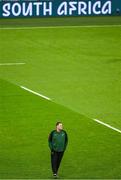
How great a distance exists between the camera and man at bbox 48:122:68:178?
A: 28.7 meters

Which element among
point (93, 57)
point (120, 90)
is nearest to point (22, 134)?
point (120, 90)

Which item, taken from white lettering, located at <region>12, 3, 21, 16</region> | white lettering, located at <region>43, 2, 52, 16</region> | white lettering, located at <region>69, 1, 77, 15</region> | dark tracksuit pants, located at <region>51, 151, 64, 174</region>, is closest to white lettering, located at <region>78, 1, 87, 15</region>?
white lettering, located at <region>69, 1, 77, 15</region>

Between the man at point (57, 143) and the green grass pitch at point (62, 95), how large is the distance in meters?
0.75

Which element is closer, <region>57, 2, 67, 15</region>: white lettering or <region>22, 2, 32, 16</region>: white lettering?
<region>22, 2, 32, 16</region>: white lettering

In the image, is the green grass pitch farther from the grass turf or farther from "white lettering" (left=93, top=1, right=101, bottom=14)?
"white lettering" (left=93, top=1, right=101, bottom=14)

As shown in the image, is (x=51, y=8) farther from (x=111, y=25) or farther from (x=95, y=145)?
(x=95, y=145)

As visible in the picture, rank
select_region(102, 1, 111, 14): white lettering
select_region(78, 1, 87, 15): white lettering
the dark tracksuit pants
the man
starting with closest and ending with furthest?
the man
the dark tracksuit pants
select_region(78, 1, 87, 15): white lettering
select_region(102, 1, 111, 14): white lettering

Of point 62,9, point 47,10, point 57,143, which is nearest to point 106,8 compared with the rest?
point 62,9

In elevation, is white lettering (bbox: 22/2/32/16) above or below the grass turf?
below

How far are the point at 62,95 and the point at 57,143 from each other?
1255 cm

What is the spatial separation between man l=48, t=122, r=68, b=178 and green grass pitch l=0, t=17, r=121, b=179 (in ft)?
2.46

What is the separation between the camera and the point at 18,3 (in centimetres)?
5938

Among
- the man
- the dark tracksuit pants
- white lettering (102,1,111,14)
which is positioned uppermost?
the man

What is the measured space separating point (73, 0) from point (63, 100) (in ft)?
67.1
